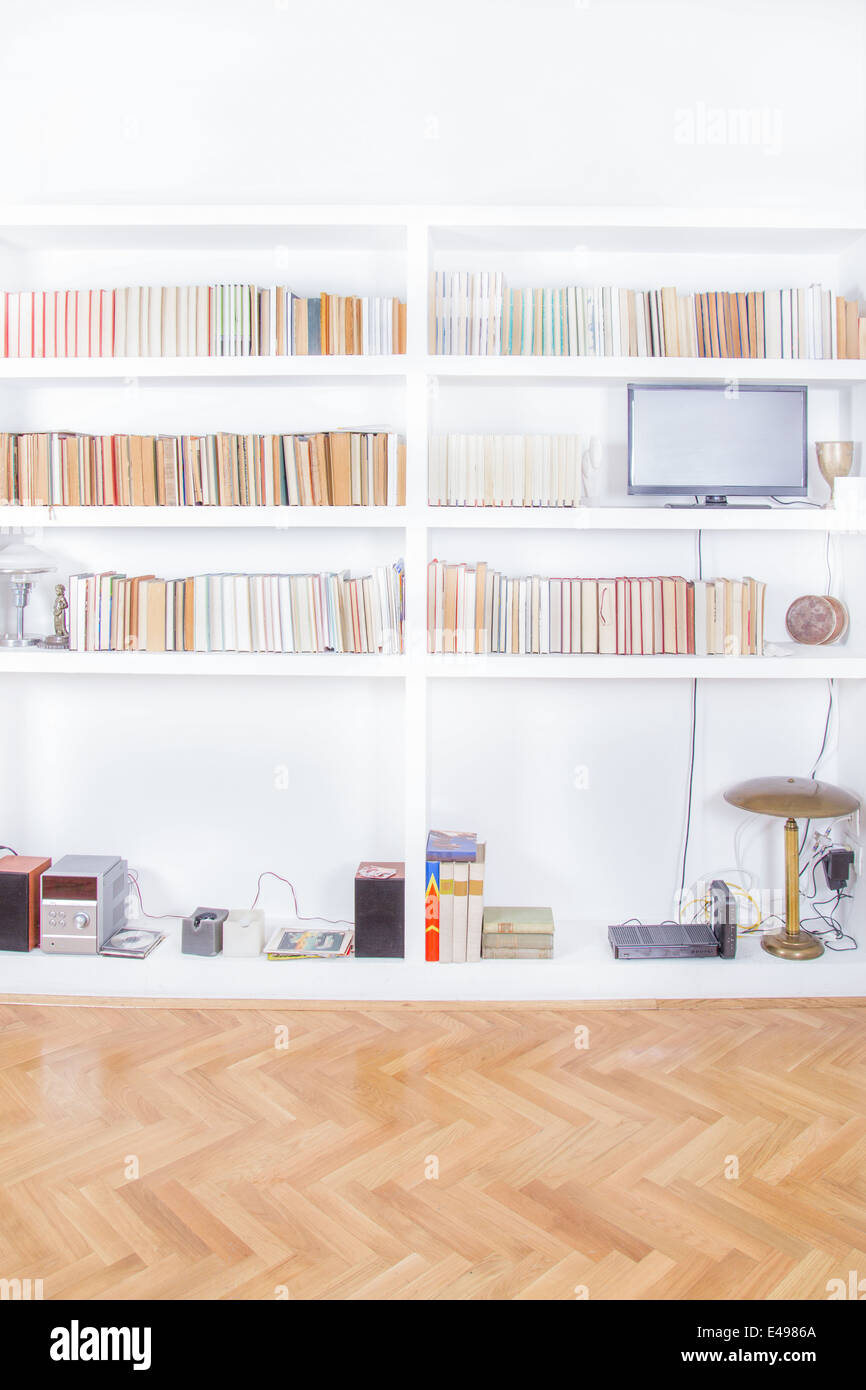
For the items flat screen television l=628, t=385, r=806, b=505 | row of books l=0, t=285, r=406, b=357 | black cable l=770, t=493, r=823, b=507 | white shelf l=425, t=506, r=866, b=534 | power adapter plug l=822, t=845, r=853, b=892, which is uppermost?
row of books l=0, t=285, r=406, b=357

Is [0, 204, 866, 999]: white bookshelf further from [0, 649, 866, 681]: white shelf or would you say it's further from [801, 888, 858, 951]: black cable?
[801, 888, 858, 951]: black cable

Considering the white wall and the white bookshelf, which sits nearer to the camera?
the white bookshelf

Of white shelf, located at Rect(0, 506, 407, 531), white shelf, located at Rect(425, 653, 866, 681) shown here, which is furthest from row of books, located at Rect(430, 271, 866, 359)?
white shelf, located at Rect(425, 653, 866, 681)

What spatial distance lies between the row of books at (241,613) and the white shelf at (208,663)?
1.7 inches

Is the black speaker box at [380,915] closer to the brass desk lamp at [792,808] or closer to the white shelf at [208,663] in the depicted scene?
the white shelf at [208,663]

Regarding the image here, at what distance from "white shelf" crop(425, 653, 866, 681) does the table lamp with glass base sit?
4.66ft

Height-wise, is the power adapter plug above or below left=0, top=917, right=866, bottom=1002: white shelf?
above

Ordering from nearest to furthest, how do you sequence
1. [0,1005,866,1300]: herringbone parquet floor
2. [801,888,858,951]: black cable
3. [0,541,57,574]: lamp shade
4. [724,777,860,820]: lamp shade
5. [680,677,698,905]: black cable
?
1. [0,1005,866,1300]: herringbone parquet floor
2. [724,777,860,820]: lamp shade
3. [0,541,57,574]: lamp shade
4. [801,888,858,951]: black cable
5. [680,677,698,905]: black cable

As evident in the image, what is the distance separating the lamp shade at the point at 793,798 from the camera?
347 centimetres

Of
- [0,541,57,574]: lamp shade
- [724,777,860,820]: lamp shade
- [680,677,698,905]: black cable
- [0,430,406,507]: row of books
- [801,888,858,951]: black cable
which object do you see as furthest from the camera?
[680,677,698,905]: black cable

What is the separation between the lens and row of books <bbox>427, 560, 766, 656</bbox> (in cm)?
360

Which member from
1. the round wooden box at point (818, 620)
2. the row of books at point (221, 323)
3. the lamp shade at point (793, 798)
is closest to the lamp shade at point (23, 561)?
the row of books at point (221, 323)
